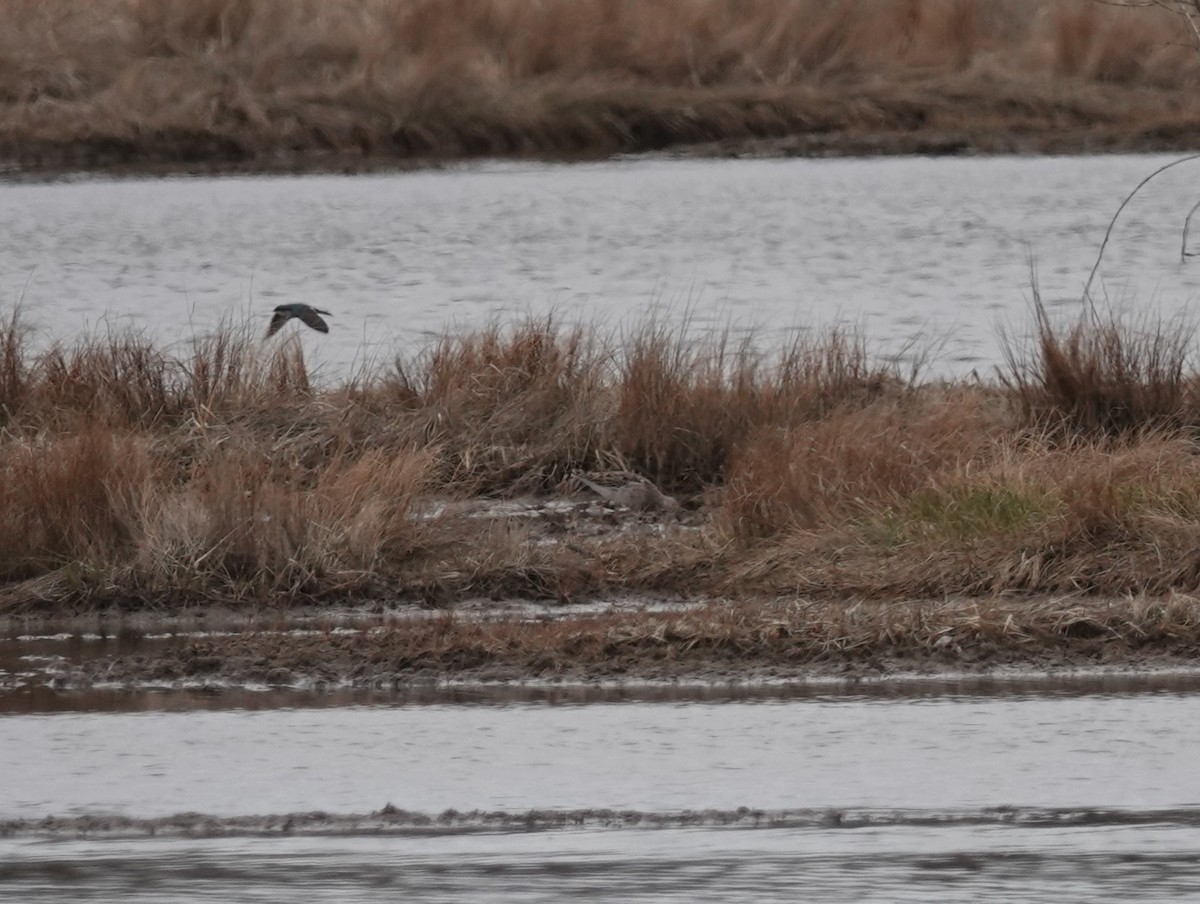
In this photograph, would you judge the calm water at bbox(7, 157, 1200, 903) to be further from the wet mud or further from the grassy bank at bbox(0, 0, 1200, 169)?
the grassy bank at bbox(0, 0, 1200, 169)

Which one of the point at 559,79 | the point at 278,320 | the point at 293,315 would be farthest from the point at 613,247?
the point at 559,79

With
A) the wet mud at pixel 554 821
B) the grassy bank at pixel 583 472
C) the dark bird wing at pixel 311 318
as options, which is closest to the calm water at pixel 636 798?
the wet mud at pixel 554 821

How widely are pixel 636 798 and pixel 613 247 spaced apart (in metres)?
18.5

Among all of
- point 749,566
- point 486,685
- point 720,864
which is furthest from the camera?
point 749,566

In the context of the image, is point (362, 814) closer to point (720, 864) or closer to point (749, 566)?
point (720, 864)

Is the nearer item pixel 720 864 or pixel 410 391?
pixel 720 864

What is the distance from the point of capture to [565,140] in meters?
35.6

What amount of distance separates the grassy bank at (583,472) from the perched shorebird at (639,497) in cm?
4

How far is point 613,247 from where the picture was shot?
977 inches

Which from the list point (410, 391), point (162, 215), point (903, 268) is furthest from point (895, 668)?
point (162, 215)

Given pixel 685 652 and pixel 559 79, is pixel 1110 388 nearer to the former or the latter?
pixel 685 652

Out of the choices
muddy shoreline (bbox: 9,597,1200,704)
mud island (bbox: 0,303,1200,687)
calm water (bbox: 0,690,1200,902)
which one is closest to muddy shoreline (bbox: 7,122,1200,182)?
mud island (bbox: 0,303,1200,687)

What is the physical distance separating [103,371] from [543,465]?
8.72ft

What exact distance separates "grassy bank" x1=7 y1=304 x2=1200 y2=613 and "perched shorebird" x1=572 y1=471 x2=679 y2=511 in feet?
0.14
